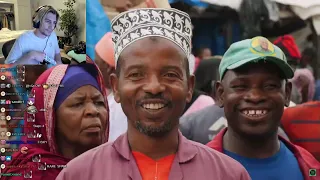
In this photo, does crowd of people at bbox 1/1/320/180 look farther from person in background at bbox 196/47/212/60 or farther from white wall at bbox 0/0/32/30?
white wall at bbox 0/0/32/30

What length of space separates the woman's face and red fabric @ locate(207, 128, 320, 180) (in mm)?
598

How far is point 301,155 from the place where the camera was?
2168mm

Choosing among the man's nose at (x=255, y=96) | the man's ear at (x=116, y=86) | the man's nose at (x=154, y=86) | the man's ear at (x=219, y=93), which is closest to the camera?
the man's nose at (x=154, y=86)

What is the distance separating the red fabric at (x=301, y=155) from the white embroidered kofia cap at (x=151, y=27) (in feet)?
2.01

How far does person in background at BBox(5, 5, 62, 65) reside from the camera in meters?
2.09

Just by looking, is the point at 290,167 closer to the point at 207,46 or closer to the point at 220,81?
the point at 220,81

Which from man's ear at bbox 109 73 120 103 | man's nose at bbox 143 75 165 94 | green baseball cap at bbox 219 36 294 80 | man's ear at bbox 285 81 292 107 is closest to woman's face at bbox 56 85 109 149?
man's ear at bbox 109 73 120 103

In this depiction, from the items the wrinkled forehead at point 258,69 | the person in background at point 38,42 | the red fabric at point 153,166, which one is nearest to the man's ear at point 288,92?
the wrinkled forehead at point 258,69

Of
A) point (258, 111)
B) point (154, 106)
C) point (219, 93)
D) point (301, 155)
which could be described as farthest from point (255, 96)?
point (154, 106)

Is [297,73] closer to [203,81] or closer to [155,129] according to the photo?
[203,81]

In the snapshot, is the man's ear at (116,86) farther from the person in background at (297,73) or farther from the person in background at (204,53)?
the person in background at (297,73)

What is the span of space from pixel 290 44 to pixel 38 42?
1340mm

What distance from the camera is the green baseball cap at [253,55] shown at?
2.04 m

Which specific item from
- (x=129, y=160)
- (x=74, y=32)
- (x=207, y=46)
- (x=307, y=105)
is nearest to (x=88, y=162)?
(x=129, y=160)
